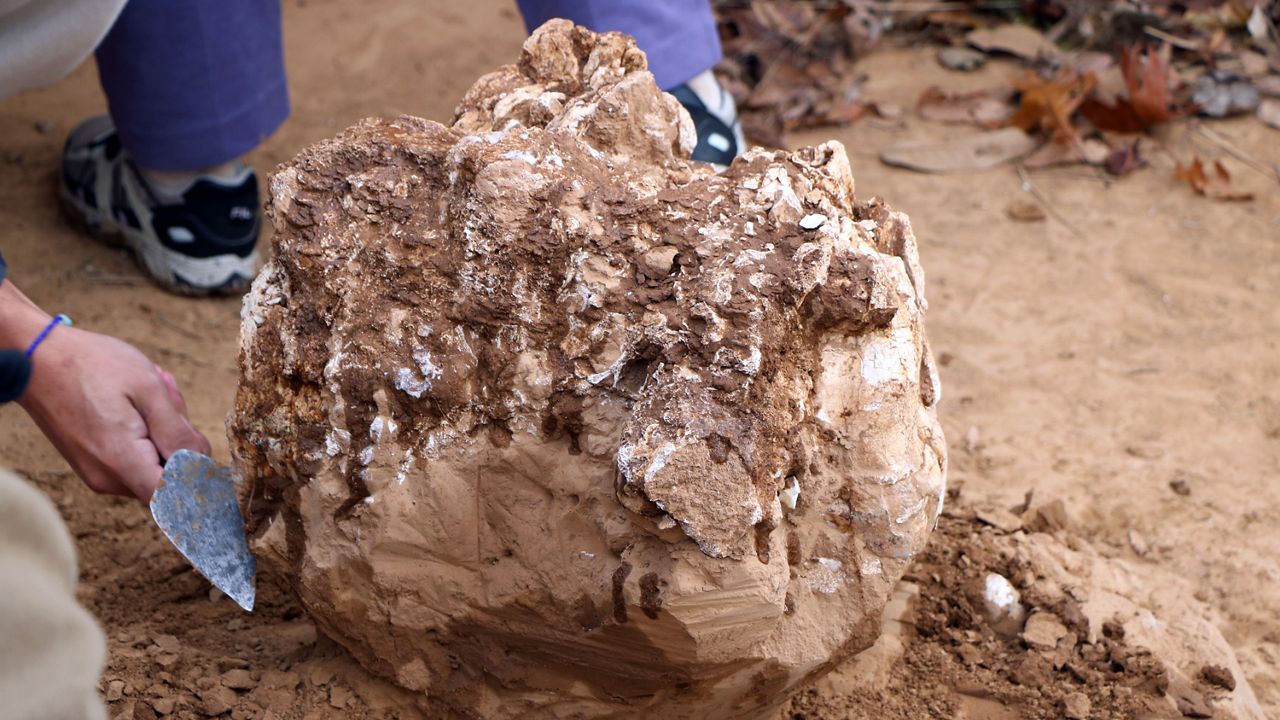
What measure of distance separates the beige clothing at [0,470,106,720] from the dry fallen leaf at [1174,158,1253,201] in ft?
11.6

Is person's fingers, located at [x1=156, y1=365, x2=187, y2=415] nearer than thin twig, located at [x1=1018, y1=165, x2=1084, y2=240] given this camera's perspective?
Yes

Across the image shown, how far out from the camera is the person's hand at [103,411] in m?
1.77

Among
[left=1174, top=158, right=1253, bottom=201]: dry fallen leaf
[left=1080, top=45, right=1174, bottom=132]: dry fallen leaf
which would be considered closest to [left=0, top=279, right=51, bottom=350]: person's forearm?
[left=1174, top=158, right=1253, bottom=201]: dry fallen leaf

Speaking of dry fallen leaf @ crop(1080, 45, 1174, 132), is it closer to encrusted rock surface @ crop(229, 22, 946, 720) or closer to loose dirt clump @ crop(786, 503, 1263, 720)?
loose dirt clump @ crop(786, 503, 1263, 720)

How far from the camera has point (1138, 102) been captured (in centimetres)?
390

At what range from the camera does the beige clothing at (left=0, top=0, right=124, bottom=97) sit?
7.82ft

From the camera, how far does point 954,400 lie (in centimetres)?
280

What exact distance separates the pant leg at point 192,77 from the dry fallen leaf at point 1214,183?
2.76 m

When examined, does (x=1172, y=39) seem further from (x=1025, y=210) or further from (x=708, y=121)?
(x=708, y=121)

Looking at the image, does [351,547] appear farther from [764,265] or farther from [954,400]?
[954,400]

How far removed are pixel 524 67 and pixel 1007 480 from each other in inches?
54.1

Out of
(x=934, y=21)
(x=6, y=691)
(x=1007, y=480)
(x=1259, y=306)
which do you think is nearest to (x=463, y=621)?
(x=6, y=691)

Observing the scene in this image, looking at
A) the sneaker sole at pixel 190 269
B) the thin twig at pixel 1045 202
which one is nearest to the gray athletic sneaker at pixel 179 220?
the sneaker sole at pixel 190 269

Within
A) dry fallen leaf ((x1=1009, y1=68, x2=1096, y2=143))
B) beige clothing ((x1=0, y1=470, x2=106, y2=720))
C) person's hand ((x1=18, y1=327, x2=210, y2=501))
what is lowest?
dry fallen leaf ((x1=1009, y1=68, x2=1096, y2=143))
